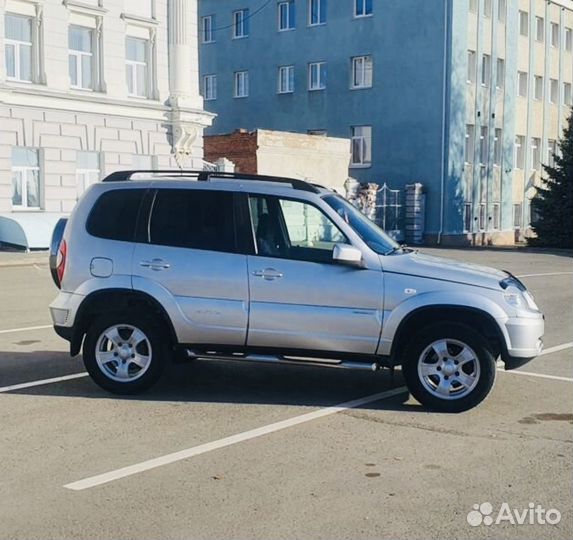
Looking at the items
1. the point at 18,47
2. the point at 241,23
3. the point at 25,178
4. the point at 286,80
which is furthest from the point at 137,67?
the point at 241,23

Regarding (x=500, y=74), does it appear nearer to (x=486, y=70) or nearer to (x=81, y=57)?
(x=486, y=70)

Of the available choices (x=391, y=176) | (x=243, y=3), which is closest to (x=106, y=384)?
(x=391, y=176)

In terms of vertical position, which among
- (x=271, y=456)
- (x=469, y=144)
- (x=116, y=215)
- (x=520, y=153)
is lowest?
(x=271, y=456)

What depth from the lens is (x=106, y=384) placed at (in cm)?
784

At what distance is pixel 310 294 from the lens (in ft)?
24.3

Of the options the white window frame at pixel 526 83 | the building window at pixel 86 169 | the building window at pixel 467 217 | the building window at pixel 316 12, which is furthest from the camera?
the white window frame at pixel 526 83

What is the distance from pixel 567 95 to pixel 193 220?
50.3m

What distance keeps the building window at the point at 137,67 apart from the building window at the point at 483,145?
18615 mm

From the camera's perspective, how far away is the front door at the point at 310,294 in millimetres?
7359

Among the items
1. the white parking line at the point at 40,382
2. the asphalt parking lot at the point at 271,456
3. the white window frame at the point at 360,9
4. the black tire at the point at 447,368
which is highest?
the white window frame at the point at 360,9

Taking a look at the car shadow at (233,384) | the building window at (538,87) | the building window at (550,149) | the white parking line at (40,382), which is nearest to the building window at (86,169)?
the car shadow at (233,384)

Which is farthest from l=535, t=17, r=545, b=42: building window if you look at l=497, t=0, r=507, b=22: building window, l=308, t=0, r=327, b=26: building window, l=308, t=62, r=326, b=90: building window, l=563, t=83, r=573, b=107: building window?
l=308, t=62, r=326, b=90: building window

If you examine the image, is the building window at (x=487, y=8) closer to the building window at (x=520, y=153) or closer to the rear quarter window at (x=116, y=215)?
the building window at (x=520, y=153)

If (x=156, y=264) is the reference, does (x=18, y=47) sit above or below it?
above
